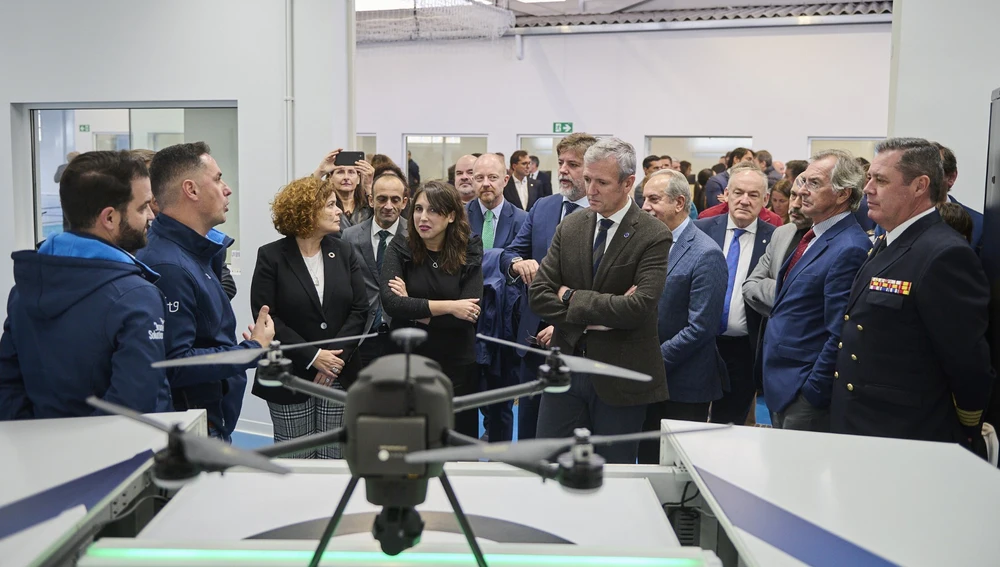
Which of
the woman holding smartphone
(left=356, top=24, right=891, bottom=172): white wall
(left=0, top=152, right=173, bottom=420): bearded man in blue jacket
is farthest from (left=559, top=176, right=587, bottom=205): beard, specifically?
(left=356, top=24, right=891, bottom=172): white wall

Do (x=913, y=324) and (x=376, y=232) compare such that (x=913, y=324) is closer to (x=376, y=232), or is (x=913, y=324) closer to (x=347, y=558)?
(x=347, y=558)

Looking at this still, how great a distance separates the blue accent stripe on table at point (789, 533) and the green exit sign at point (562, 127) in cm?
1084

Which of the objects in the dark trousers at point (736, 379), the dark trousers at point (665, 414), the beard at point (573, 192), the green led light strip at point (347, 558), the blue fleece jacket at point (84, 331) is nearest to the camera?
the green led light strip at point (347, 558)

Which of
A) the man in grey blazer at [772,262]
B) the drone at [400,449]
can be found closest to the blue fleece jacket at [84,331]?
the drone at [400,449]

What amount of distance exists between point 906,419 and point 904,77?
1851 millimetres

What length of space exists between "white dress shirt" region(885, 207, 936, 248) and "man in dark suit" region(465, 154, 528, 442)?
200 cm

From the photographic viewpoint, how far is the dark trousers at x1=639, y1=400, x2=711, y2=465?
3.44 meters

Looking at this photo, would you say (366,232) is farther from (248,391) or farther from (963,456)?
(963,456)

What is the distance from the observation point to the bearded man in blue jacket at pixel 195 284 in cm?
244

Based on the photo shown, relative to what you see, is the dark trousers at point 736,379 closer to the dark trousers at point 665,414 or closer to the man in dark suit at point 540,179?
the dark trousers at point 665,414

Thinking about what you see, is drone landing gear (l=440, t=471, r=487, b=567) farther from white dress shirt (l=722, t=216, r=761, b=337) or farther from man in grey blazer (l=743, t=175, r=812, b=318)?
white dress shirt (l=722, t=216, r=761, b=337)

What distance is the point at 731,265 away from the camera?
4102 mm

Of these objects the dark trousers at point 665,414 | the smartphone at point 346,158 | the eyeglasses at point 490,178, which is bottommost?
the dark trousers at point 665,414

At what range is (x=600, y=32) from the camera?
11.7 meters
